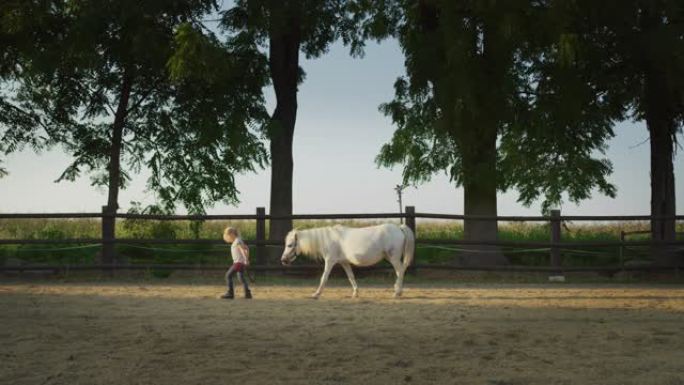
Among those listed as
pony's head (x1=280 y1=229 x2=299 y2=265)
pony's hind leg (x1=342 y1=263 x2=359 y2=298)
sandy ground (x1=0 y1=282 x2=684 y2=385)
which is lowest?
sandy ground (x1=0 y1=282 x2=684 y2=385)

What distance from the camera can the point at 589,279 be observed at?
61.2 ft

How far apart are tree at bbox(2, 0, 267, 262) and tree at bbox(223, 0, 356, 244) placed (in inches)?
17.2

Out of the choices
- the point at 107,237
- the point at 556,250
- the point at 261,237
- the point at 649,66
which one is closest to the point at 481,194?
the point at 556,250

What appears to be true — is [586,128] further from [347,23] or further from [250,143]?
[250,143]

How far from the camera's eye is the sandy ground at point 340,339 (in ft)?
24.5

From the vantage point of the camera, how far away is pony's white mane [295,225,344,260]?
45.9 ft

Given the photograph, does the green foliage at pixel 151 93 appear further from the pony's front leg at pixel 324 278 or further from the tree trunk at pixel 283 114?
the pony's front leg at pixel 324 278

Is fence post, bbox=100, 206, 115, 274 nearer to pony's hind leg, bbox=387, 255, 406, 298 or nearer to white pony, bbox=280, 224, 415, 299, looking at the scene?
white pony, bbox=280, 224, 415, 299

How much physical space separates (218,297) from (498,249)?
781 centimetres

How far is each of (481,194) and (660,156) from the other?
4298 millimetres

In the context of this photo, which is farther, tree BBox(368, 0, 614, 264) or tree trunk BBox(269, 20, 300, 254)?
tree trunk BBox(269, 20, 300, 254)

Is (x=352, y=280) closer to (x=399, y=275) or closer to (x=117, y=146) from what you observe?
(x=399, y=275)

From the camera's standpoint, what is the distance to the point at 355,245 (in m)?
14.0

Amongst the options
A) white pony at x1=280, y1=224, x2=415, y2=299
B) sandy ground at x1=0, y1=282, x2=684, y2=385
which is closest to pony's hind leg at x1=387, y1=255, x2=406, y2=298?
white pony at x1=280, y1=224, x2=415, y2=299
